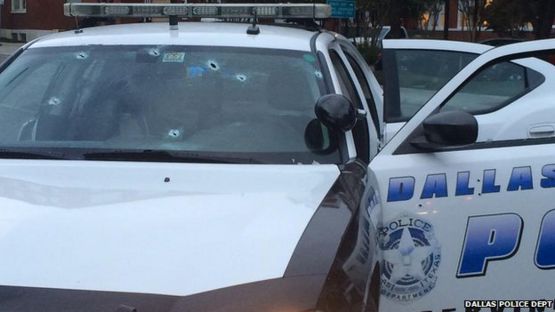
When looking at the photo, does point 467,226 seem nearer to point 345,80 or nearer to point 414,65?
point 345,80

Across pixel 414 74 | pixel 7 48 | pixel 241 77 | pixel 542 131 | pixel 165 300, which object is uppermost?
pixel 241 77

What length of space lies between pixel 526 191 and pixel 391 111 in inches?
59.2

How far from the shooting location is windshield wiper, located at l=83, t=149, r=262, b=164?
131 inches

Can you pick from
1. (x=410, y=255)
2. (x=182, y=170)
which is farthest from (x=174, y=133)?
(x=410, y=255)

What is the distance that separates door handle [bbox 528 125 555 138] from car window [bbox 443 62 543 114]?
0.40 metres

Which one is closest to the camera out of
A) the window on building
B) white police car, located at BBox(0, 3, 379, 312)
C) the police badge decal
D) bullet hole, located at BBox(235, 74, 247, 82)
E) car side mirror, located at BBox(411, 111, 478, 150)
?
white police car, located at BBox(0, 3, 379, 312)

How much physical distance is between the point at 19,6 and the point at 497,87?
35206 mm

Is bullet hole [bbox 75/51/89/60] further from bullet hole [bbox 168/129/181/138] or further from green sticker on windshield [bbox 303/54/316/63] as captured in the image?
green sticker on windshield [bbox 303/54/316/63]

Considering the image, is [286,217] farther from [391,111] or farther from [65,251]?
[391,111]

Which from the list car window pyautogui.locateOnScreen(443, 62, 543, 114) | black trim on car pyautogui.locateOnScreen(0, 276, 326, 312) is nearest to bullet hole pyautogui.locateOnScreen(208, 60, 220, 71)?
black trim on car pyautogui.locateOnScreen(0, 276, 326, 312)

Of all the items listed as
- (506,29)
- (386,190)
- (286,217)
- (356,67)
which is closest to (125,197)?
(286,217)

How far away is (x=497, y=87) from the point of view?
6.29 m

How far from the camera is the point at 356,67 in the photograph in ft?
17.7
